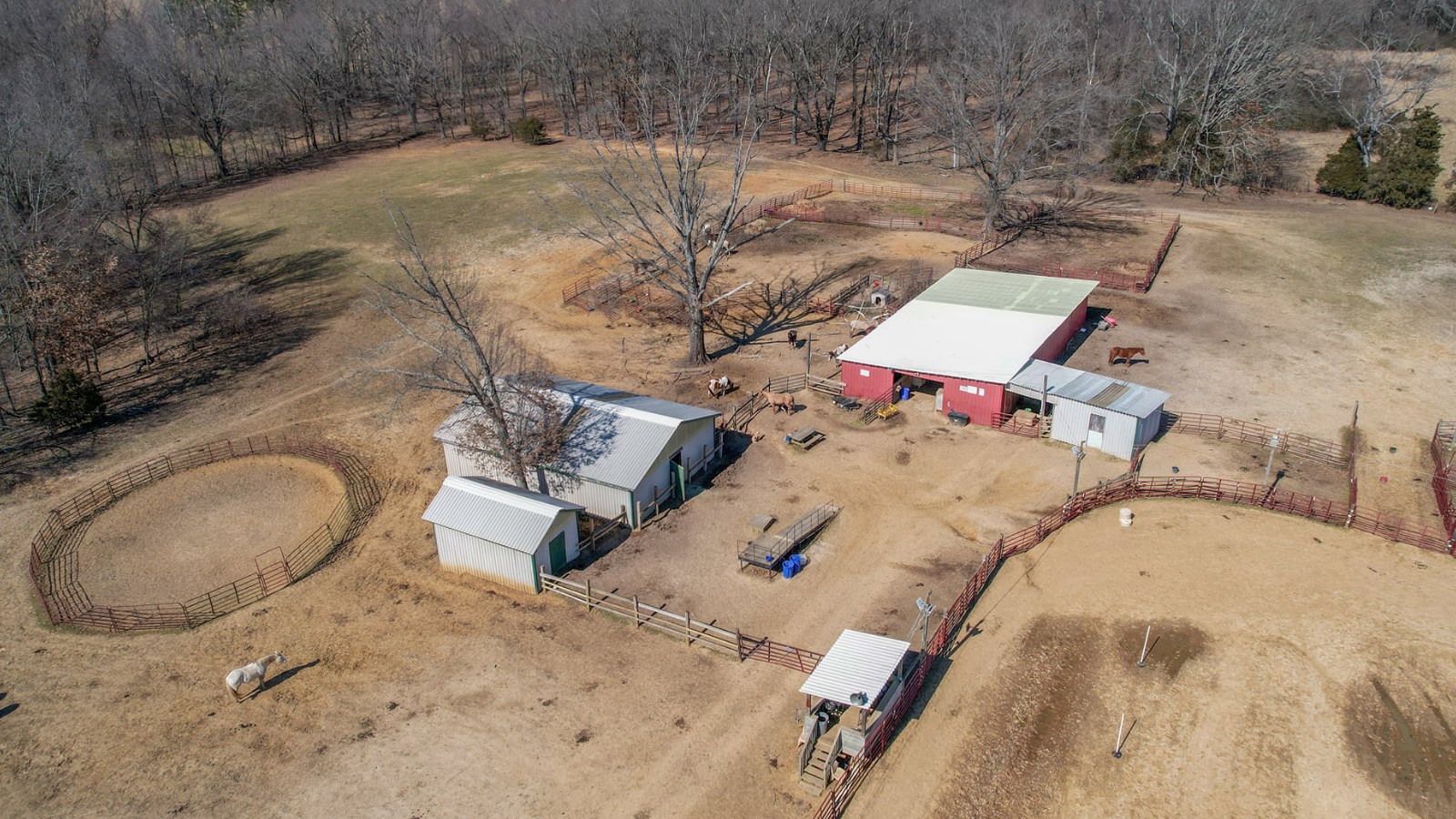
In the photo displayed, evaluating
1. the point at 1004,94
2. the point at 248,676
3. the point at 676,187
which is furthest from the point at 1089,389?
the point at 676,187

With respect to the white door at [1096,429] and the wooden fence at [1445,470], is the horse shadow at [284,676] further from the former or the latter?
the wooden fence at [1445,470]

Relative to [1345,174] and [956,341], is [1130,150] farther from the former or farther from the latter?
[956,341]

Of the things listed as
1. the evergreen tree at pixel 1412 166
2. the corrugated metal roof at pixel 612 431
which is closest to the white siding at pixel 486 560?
the corrugated metal roof at pixel 612 431

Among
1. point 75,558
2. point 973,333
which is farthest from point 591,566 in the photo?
point 973,333

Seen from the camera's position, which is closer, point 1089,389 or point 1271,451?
point 1271,451

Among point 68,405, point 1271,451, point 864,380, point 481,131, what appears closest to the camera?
point 1271,451

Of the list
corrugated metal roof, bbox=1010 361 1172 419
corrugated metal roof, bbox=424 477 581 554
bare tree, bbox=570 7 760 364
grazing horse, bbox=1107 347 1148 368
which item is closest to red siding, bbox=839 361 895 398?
corrugated metal roof, bbox=1010 361 1172 419

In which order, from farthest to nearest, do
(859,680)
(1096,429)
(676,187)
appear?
(676,187) < (1096,429) < (859,680)

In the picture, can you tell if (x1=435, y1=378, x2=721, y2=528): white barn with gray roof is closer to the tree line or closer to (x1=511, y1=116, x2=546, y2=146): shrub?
the tree line
